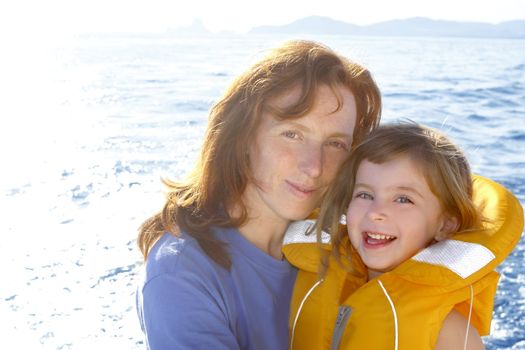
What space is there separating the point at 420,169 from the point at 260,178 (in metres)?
0.45

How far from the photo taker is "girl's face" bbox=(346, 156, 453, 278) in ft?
6.09

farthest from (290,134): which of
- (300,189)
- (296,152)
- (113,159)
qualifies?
(113,159)

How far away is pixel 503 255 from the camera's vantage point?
1.77 meters

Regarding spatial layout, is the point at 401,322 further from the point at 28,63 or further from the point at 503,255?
the point at 28,63

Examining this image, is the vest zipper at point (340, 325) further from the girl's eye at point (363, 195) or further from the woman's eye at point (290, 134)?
the woman's eye at point (290, 134)

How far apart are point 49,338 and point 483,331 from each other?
2.76 metres

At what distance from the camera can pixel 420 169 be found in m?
1.88

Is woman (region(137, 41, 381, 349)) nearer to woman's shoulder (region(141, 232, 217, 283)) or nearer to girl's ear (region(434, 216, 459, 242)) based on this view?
woman's shoulder (region(141, 232, 217, 283))

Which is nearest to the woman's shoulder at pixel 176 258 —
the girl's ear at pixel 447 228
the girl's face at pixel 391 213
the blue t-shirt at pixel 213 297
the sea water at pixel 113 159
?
the blue t-shirt at pixel 213 297

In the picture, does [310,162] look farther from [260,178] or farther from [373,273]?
[373,273]

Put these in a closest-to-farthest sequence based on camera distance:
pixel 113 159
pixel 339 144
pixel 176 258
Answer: pixel 176 258
pixel 339 144
pixel 113 159

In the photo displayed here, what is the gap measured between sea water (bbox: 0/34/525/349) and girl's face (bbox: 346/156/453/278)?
14.8 inches

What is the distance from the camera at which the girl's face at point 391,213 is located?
186 centimetres

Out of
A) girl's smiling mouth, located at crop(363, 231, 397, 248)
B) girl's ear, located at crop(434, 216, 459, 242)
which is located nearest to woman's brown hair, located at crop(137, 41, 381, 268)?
girl's smiling mouth, located at crop(363, 231, 397, 248)
